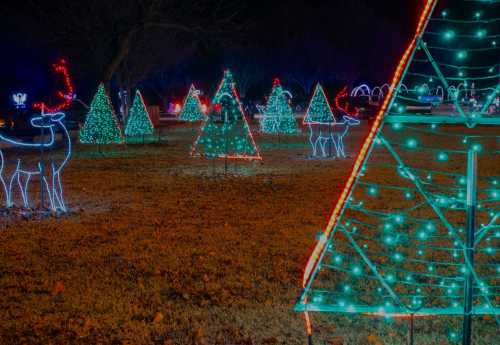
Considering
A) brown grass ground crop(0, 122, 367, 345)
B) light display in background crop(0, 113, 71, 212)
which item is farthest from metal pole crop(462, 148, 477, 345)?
light display in background crop(0, 113, 71, 212)

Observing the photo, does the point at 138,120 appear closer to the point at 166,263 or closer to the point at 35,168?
the point at 35,168

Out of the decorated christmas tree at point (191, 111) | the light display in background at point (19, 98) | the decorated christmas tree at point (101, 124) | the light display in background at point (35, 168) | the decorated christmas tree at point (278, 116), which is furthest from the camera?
the decorated christmas tree at point (191, 111)

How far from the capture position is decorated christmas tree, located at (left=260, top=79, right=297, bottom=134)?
2584cm

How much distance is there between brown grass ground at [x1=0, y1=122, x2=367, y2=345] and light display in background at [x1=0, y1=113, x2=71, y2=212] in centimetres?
40

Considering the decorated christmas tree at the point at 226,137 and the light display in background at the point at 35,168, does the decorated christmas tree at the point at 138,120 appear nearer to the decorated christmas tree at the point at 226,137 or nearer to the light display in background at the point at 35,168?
the decorated christmas tree at the point at 226,137

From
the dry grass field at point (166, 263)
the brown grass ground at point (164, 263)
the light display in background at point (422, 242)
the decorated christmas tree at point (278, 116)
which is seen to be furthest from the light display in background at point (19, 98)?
the light display in background at point (422, 242)

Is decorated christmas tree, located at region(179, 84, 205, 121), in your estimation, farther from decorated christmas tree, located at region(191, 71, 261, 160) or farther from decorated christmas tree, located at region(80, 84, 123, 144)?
decorated christmas tree, located at region(80, 84, 123, 144)

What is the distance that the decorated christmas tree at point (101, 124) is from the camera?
2097 cm

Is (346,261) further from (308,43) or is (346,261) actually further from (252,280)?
(308,43)

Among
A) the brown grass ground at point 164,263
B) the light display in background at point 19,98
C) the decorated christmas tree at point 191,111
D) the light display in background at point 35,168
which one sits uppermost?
the light display in background at point 19,98

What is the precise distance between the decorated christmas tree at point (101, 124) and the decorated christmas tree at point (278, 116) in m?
7.76

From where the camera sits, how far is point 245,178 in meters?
12.7

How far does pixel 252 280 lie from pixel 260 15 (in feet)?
170

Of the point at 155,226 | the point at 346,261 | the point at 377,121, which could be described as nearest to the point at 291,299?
the point at 346,261
